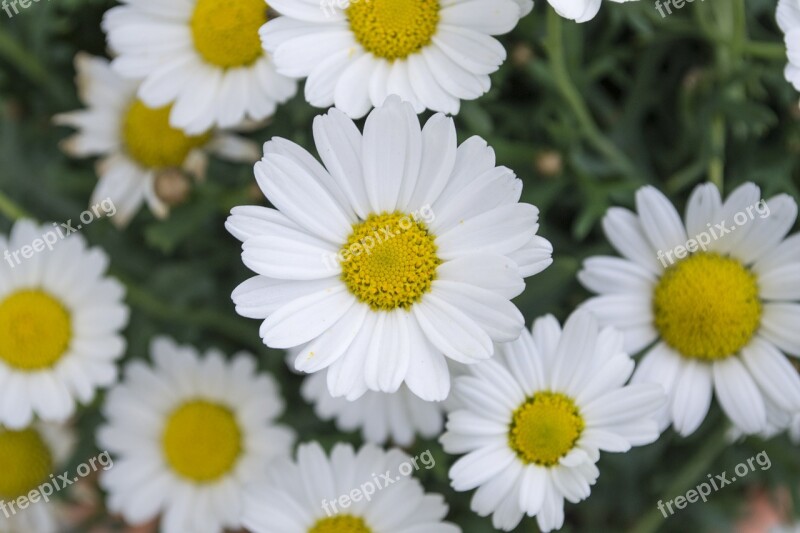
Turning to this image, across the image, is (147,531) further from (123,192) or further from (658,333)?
(658,333)

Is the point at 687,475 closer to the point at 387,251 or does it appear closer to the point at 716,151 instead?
the point at 716,151

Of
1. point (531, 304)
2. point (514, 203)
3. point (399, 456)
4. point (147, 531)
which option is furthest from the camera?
point (147, 531)

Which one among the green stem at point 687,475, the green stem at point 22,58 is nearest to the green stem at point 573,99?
the green stem at point 687,475

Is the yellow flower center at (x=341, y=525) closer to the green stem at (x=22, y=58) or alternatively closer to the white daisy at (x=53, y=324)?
the white daisy at (x=53, y=324)

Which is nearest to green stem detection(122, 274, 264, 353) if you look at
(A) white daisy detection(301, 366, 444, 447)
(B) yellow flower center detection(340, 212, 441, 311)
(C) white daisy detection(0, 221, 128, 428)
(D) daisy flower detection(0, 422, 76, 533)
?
(C) white daisy detection(0, 221, 128, 428)

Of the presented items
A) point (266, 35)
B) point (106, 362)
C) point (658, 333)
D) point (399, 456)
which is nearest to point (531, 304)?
point (658, 333)

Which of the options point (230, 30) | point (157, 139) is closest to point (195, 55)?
point (230, 30)
